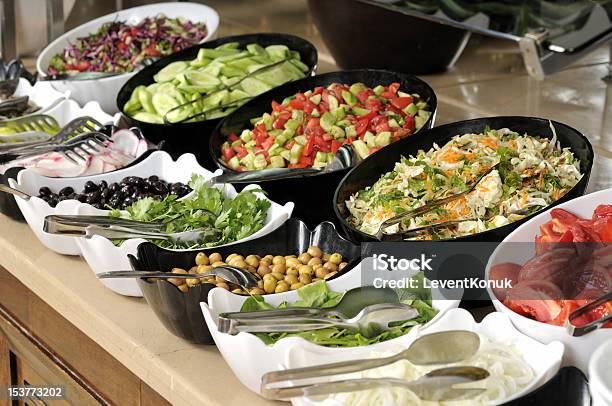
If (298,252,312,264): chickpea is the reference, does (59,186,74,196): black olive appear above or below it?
below

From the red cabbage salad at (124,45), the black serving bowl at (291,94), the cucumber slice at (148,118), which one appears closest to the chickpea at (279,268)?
the black serving bowl at (291,94)

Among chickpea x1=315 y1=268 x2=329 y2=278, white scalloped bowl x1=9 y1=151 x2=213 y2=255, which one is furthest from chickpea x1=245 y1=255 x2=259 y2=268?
white scalloped bowl x1=9 y1=151 x2=213 y2=255

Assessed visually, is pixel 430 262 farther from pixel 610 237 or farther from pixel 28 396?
pixel 28 396

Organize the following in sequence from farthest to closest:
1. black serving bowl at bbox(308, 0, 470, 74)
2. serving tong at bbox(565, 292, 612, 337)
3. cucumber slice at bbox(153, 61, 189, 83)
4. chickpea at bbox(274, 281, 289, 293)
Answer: black serving bowl at bbox(308, 0, 470, 74)
cucumber slice at bbox(153, 61, 189, 83)
chickpea at bbox(274, 281, 289, 293)
serving tong at bbox(565, 292, 612, 337)

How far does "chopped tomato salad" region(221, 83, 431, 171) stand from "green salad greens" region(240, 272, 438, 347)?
1.69ft

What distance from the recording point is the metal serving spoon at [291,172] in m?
1.84

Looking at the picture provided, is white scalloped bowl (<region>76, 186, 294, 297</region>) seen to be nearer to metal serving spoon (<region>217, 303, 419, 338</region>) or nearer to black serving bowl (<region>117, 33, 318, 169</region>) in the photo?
metal serving spoon (<region>217, 303, 419, 338</region>)

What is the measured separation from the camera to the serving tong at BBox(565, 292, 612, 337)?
125 centimetres

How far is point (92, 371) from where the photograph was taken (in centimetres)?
175

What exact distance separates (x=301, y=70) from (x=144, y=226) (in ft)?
2.83

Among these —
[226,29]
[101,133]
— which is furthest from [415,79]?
[226,29]

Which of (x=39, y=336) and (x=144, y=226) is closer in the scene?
(x=144, y=226)

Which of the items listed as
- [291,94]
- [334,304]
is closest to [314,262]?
[334,304]

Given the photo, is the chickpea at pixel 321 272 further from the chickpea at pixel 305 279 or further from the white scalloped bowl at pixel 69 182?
the white scalloped bowl at pixel 69 182
